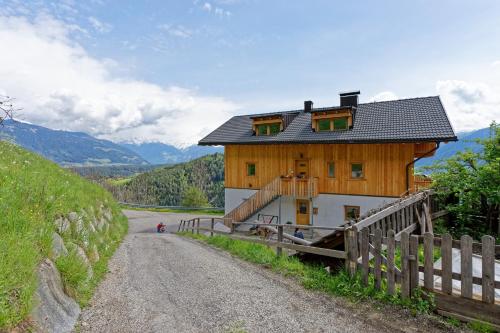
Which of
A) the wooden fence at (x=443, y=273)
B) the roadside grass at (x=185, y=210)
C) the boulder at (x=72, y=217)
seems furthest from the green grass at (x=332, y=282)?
the roadside grass at (x=185, y=210)

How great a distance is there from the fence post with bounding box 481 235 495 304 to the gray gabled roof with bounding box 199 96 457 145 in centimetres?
1309

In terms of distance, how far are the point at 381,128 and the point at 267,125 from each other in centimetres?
849

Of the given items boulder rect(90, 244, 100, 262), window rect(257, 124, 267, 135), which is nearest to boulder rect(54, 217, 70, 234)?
boulder rect(90, 244, 100, 262)

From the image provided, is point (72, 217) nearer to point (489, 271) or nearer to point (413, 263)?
point (413, 263)

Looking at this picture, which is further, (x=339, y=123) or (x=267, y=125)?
(x=267, y=125)

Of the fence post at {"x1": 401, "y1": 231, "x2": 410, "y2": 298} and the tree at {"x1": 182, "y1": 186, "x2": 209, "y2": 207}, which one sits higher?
the fence post at {"x1": 401, "y1": 231, "x2": 410, "y2": 298}

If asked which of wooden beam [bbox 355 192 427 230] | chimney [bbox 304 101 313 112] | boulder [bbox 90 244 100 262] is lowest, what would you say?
boulder [bbox 90 244 100 262]

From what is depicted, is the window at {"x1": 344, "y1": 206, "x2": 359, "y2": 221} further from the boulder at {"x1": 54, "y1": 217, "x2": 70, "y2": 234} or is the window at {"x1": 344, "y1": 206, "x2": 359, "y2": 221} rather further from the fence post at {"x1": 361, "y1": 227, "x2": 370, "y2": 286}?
the boulder at {"x1": 54, "y1": 217, "x2": 70, "y2": 234}

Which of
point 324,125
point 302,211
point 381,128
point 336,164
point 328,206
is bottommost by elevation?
point 302,211

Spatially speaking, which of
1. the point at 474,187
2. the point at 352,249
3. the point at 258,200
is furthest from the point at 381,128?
the point at 352,249

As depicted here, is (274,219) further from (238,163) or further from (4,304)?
(4,304)

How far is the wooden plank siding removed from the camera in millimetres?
18469

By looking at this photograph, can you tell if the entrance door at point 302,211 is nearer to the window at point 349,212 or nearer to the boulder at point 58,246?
the window at point 349,212

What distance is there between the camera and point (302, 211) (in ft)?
71.1
